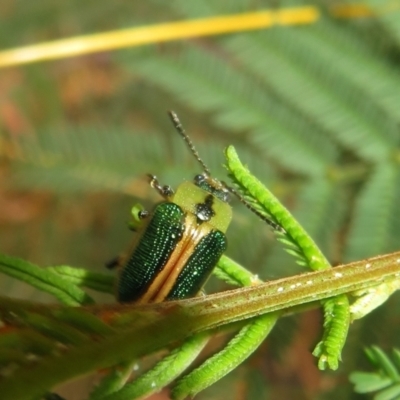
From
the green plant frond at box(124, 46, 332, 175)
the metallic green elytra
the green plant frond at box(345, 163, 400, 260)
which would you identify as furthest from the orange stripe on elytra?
the green plant frond at box(124, 46, 332, 175)

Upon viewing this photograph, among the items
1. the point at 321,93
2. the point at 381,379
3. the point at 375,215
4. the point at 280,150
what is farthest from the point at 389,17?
the point at 381,379

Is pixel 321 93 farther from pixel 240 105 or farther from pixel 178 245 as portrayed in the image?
pixel 178 245

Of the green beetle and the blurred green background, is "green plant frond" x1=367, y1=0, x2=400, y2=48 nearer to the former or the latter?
the blurred green background

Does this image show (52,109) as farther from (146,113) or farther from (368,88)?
(368,88)

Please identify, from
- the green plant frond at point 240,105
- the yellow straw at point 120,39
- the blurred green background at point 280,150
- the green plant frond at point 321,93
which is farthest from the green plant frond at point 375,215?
the yellow straw at point 120,39

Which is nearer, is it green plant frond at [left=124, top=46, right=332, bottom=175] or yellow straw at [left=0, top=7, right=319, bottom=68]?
green plant frond at [left=124, top=46, right=332, bottom=175]

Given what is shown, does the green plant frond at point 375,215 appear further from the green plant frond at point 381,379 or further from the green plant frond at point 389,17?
the green plant frond at point 381,379
